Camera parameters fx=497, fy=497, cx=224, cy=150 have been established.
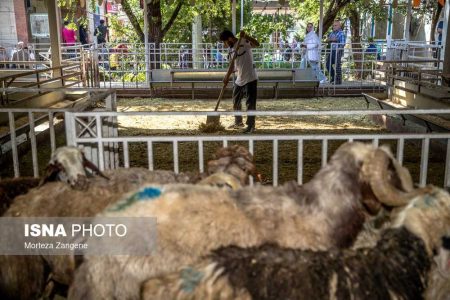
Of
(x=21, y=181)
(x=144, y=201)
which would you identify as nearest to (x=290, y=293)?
(x=144, y=201)

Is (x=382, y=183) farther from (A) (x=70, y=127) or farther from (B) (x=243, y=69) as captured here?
(B) (x=243, y=69)

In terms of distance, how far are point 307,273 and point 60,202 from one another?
5.48 feet

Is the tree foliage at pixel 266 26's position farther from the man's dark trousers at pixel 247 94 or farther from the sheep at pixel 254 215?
the sheep at pixel 254 215

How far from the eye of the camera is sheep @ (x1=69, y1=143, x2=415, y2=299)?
253 centimetres

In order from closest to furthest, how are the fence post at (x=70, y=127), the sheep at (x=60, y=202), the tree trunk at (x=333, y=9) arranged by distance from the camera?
the sheep at (x=60, y=202), the fence post at (x=70, y=127), the tree trunk at (x=333, y=9)

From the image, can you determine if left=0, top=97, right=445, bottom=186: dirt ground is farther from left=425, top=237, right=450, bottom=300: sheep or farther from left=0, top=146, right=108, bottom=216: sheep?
left=425, top=237, right=450, bottom=300: sheep

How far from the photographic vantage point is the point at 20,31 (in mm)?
22078

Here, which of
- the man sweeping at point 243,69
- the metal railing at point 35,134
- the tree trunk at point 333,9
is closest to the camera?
the metal railing at point 35,134

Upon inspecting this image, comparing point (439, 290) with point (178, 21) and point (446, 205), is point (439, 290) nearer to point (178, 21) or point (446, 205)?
point (446, 205)

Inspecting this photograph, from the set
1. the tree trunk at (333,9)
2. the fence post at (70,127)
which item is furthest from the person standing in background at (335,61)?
the fence post at (70,127)

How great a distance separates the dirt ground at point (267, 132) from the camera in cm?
719

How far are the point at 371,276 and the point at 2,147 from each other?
593cm

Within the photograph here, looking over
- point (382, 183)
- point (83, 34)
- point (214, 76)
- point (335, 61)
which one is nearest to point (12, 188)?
point (382, 183)

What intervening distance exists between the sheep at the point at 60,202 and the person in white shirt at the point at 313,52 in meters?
13.7
